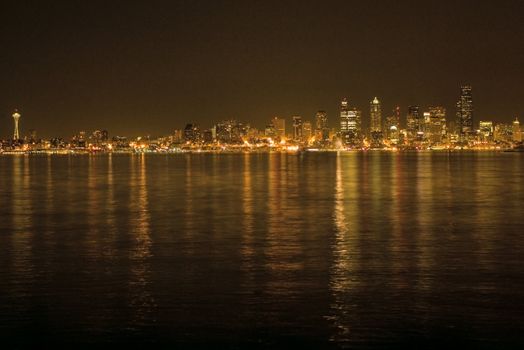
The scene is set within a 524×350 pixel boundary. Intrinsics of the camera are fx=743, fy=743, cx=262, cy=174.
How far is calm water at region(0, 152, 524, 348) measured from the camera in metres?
15.7

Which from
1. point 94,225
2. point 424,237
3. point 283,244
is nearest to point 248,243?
point 283,244

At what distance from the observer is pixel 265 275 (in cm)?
2153

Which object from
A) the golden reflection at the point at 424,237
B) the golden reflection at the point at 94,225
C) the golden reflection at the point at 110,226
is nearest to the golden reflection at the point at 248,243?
the golden reflection at the point at 110,226

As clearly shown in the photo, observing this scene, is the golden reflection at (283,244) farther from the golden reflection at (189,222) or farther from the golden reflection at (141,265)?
the golden reflection at (141,265)

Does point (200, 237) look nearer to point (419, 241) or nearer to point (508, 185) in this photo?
point (419, 241)

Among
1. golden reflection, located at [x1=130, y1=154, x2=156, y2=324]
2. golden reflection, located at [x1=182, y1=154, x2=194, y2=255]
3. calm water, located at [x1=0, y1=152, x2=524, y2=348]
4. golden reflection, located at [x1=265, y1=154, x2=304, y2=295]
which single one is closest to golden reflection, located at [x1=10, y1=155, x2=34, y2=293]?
calm water, located at [x1=0, y1=152, x2=524, y2=348]

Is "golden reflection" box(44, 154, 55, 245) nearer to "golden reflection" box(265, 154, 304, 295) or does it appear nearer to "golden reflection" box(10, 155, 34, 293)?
"golden reflection" box(10, 155, 34, 293)

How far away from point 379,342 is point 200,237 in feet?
53.1

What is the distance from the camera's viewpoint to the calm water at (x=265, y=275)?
51.4 feet

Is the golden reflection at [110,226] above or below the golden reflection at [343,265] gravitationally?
above

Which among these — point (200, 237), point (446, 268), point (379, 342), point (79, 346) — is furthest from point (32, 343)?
point (200, 237)

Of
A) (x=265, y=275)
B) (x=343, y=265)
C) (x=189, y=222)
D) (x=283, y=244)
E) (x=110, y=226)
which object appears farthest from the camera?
(x=189, y=222)

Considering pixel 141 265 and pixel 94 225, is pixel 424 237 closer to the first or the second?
pixel 141 265

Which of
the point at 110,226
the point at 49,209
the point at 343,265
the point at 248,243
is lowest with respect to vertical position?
the point at 343,265
